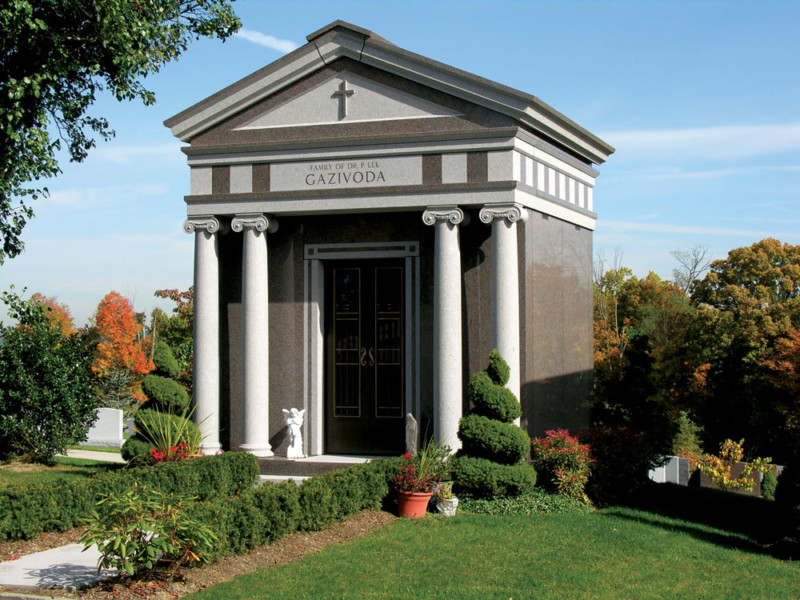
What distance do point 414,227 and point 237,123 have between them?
3.86 meters

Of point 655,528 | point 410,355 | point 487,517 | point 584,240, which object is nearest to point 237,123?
point 410,355

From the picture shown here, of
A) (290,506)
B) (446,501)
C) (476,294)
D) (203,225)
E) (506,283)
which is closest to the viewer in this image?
(290,506)

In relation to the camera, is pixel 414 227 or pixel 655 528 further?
pixel 414 227

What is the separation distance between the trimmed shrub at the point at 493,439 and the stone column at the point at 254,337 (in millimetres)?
4099

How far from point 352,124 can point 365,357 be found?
4.39 metres

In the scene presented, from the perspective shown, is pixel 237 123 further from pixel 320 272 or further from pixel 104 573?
pixel 104 573

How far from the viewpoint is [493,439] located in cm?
1230

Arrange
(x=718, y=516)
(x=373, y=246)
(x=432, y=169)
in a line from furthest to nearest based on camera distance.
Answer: (x=373, y=246)
(x=432, y=169)
(x=718, y=516)

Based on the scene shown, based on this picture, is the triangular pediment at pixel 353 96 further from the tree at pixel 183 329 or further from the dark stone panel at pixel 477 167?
the tree at pixel 183 329

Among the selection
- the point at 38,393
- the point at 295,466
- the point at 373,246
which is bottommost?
the point at 295,466

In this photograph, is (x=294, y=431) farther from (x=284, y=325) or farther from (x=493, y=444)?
(x=493, y=444)

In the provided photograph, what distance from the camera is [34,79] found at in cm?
1393

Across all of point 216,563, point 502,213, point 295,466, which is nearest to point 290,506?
point 216,563

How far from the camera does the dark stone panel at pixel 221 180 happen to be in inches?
601
